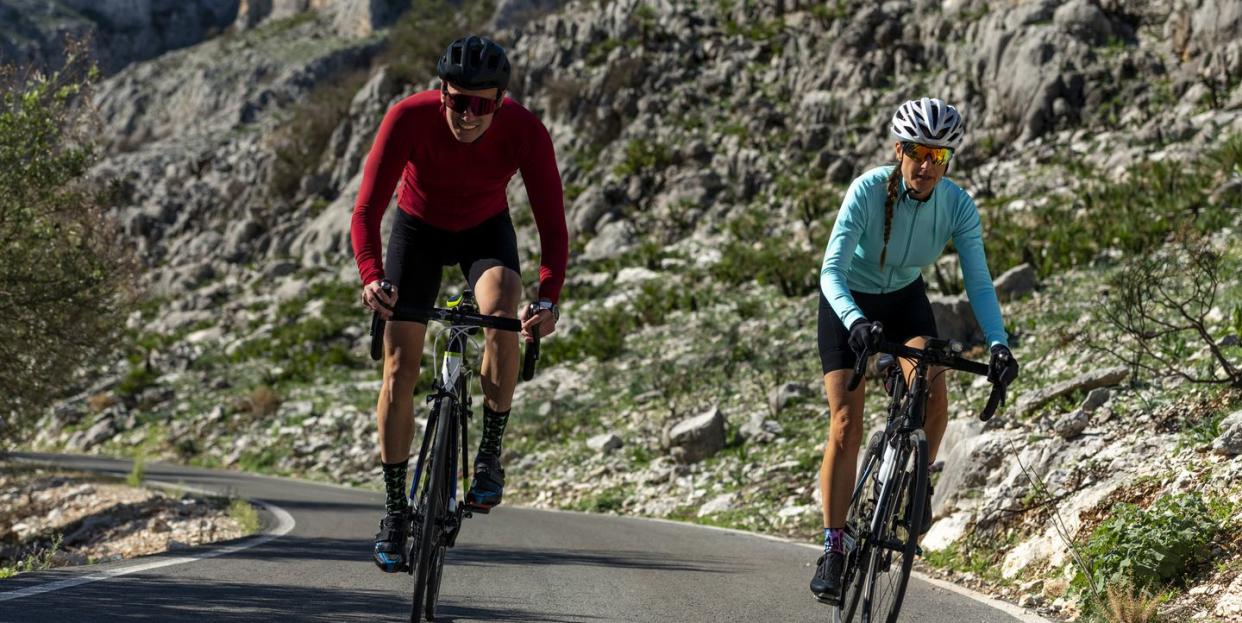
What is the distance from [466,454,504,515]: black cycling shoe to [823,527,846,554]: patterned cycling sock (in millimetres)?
1606

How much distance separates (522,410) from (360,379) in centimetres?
921

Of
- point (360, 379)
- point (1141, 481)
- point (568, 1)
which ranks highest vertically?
point (568, 1)

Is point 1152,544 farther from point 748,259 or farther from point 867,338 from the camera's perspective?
point 748,259

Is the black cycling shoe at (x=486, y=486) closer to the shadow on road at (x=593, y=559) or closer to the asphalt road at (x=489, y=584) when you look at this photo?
the asphalt road at (x=489, y=584)

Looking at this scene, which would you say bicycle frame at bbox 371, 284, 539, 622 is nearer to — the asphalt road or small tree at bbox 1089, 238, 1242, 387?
the asphalt road

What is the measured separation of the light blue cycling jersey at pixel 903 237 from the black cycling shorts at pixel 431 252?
64.2 inches

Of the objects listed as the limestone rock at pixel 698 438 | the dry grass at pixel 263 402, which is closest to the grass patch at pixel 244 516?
the limestone rock at pixel 698 438

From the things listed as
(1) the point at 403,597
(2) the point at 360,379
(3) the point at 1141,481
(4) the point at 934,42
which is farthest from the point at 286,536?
(4) the point at 934,42

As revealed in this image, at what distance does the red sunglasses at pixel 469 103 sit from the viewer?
17.4 feet

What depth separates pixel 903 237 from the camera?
5.57m

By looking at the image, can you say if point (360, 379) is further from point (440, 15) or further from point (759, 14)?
point (440, 15)

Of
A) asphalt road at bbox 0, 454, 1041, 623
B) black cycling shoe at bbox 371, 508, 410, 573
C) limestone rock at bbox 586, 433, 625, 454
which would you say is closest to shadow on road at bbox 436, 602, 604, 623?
asphalt road at bbox 0, 454, 1041, 623

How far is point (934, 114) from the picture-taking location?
5.37m

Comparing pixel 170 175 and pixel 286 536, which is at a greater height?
pixel 170 175
